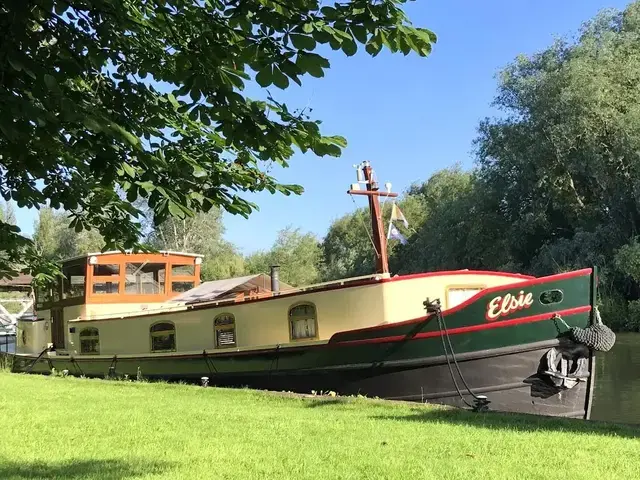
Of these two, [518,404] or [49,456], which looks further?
[518,404]

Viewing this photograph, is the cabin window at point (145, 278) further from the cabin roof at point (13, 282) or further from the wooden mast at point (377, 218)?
the wooden mast at point (377, 218)

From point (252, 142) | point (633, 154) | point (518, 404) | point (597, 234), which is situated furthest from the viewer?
point (597, 234)

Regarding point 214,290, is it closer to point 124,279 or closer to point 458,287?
point 124,279

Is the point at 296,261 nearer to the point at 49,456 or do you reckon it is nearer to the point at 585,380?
the point at 585,380

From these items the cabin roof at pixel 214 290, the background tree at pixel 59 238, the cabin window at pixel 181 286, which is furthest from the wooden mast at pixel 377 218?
the background tree at pixel 59 238

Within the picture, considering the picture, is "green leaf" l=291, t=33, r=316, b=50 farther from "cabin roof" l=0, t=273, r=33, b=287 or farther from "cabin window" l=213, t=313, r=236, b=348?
"cabin window" l=213, t=313, r=236, b=348

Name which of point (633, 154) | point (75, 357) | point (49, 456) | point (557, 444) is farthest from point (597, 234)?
point (49, 456)

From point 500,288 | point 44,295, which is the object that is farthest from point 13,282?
point 500,288

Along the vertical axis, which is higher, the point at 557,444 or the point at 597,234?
the point at 597,234

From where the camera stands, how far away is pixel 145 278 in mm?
15672

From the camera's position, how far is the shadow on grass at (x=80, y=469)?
180 inches

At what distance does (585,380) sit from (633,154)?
1753 cm

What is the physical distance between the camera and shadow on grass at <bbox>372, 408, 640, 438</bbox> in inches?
256

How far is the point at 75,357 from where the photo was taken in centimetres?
1529
